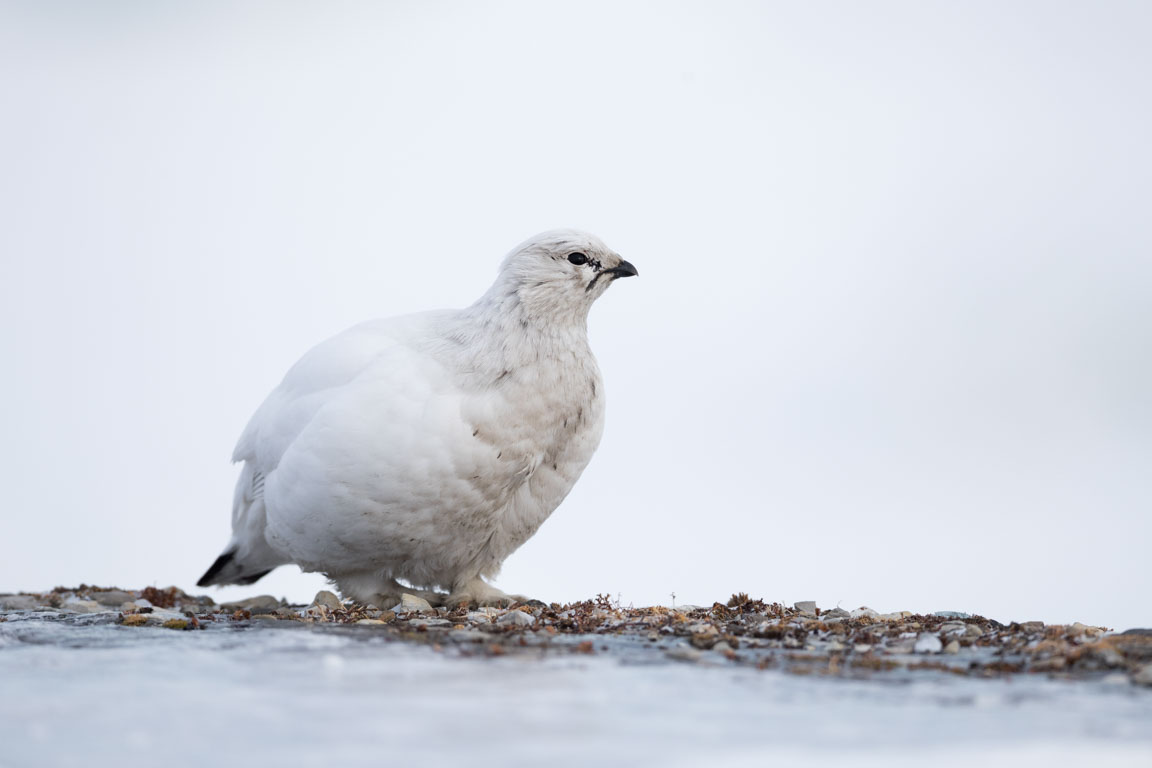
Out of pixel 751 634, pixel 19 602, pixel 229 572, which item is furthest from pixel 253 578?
pixel 751 634

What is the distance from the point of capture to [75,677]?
4273 millimetres

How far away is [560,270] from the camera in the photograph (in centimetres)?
729

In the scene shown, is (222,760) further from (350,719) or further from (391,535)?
(391,535)

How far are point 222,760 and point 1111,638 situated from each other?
139 inches

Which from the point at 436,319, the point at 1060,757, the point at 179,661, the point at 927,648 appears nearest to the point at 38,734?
the point at 179,661

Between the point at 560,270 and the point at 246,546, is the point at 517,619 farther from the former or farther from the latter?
the point at 246,546

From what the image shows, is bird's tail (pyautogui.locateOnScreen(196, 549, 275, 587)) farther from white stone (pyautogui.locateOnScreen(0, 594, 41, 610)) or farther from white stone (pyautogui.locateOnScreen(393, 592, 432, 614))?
white stone (pyautogui.locateOnScreen(393, 592, 432, 614))

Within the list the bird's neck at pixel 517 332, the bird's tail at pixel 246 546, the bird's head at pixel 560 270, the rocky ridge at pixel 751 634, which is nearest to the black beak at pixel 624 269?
the bird's head at pixel 560 270

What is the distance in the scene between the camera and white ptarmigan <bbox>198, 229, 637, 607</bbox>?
6.77m

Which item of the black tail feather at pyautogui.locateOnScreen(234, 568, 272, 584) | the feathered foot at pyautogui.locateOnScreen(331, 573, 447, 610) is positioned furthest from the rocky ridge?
the black tail feather at pyautogui.locateOnScreen(234, 568, 272, 584)

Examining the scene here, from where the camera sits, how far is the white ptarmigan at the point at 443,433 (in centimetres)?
677

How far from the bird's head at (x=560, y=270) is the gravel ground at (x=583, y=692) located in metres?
2.18

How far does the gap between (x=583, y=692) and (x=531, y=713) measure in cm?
38

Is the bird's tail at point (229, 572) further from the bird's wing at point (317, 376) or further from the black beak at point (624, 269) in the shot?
the black beak at point (624, 269)
